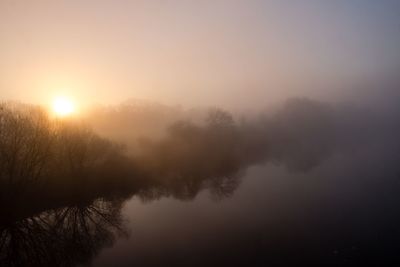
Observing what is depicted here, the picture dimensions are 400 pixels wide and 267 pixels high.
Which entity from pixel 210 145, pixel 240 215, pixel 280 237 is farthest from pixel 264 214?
pixel 210 145

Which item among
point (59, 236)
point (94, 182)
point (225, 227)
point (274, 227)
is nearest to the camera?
point (274, 227)

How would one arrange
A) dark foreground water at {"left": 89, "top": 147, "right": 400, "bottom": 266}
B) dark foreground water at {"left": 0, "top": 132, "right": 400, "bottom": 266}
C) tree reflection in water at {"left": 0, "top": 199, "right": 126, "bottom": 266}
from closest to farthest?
1. dark foreground water at {"left": 89, "top": 147, "right": 400, "bottom": 266}
2. dark foreground water at {"left": 0, "top": 132, "right": 400, "bottom": 266}
3. tree reflection in water at {"left": 0, "top": 199, "right": 126, "bottom": 266}

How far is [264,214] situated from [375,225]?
8.44m

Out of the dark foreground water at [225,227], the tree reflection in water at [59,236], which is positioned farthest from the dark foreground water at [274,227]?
the tree reflection in water at [59,236]

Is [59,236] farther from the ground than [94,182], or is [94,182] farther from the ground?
[94,182]

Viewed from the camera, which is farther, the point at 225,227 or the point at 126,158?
the point at 126,158

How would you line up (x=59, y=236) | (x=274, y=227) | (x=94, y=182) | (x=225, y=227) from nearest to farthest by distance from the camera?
(x=274, y=227) < (x=59, y=236) < (x=225, y=227) < (x=94, y=182)

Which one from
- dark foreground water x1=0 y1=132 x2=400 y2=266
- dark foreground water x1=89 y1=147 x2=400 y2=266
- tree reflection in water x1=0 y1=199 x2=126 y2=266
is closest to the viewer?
dark foreground water x1=89 y1=147 x2=400 y2=266

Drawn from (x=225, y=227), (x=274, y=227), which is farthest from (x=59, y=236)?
(x=274, y=227)

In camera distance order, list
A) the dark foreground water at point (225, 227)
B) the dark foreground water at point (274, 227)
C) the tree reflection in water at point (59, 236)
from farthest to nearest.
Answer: the tree reflection in water at point (59, 236) → the dark foreground water at point (225, 227) → the dark foreground water at point (274, 227)

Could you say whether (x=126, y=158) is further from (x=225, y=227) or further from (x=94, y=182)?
(x=225, y=227)

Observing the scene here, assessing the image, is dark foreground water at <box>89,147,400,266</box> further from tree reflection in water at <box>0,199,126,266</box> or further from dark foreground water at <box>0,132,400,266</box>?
tree reflection in water at <box>0,199,126,266</box>

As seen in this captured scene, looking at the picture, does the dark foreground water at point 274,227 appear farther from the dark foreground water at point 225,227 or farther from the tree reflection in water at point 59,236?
the tree reflection in water at point 59,236

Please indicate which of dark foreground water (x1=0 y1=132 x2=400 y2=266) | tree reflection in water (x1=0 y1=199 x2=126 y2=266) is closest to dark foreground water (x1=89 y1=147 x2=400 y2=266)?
dark foreground water (x1=0 y1=132 x2=400 y2=266)
